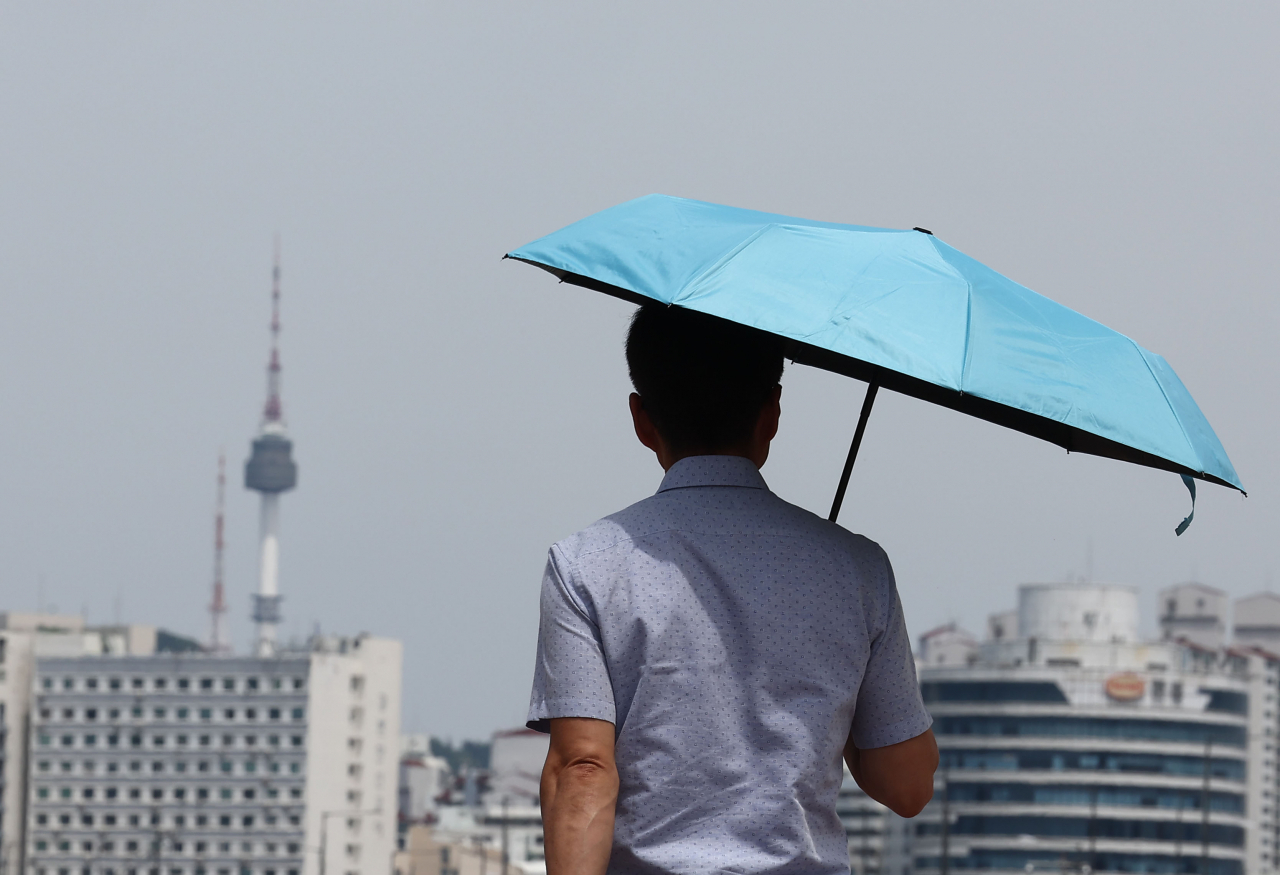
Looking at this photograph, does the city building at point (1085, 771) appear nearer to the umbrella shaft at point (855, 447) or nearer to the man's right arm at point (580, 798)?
the umbrella shaft at point (855, 447)

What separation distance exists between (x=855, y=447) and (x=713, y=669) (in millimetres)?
1022

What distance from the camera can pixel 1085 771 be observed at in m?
98.1

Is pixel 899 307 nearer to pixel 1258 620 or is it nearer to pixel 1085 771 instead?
pixel 1085 771

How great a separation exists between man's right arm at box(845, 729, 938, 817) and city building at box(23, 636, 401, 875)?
10267 cm

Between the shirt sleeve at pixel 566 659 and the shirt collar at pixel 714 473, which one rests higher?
the shirt collar at pixel 714 473

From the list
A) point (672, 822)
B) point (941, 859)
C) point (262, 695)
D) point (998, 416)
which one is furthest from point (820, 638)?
point (262, 695)

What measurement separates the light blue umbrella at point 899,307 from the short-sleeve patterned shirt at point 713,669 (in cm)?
33

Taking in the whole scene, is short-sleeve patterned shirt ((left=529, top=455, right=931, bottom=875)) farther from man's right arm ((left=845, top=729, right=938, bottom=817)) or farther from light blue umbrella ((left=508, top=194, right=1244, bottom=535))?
light blue umbrella ((left=508, top=194, right=1244, bottom=535))

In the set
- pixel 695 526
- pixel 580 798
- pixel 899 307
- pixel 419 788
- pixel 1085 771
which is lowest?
pixel 419 788

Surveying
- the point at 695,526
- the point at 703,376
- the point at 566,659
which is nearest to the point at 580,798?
the point at 566,659

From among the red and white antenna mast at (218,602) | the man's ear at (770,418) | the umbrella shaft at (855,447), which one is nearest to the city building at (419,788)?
the red and white antenna mast at (218,602)

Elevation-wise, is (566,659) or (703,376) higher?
(703,376)

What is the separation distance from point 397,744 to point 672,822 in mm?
106354

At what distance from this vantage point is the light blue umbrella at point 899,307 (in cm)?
304
